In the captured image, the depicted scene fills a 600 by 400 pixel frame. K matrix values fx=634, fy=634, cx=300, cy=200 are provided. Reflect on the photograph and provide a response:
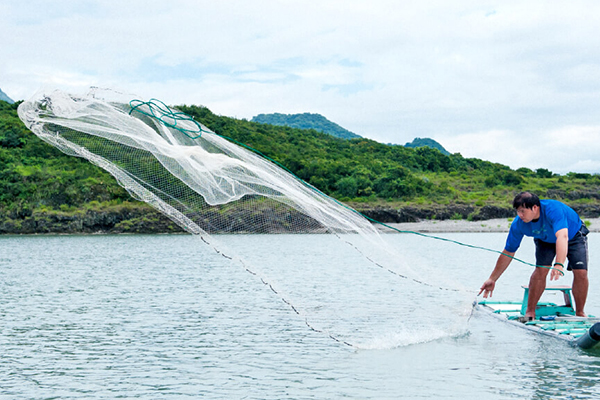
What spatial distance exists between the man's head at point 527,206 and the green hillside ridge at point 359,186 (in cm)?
2057

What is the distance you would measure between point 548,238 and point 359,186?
44744 mm

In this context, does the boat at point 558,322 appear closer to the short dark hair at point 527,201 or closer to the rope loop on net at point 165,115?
the short dark hair at point 527,201

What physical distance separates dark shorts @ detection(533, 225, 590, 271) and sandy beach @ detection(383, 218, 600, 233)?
122ft

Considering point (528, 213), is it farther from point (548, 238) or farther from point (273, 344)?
point (273, 344)

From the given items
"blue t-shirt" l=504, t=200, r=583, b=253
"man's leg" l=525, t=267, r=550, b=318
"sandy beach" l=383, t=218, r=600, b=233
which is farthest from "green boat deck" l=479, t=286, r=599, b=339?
"sandy beach" l=383, t=218, r=600, b=233

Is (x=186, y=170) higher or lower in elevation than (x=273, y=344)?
higher

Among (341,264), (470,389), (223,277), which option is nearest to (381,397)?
(470,389)

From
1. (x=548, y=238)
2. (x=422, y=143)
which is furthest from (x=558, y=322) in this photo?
(x=422, y=143)

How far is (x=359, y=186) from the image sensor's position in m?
52.3

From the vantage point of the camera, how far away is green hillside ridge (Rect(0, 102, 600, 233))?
42.7 metres

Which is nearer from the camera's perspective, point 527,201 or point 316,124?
point 527,201

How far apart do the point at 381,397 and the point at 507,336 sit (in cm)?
337

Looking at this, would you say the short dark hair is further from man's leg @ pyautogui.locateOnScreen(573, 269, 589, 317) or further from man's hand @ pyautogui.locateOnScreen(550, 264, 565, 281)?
man's leg @ pyautogui.locateOnScreen(573, 269, 589, 317)

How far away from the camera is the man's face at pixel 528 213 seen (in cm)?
737
